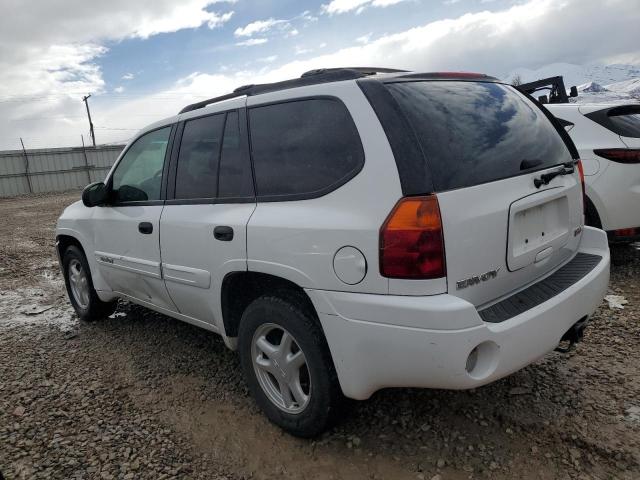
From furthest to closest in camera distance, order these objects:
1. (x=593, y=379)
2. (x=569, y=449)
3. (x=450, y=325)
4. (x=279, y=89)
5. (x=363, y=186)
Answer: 1. (x=593, y=379)
2. (x=279, y=89)
3. (x=569, y=449)
4. (x=363, y=186)
5. (x=450, y=325)

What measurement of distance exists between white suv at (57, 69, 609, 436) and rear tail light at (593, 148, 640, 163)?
1.88 m

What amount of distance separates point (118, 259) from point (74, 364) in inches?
35.1

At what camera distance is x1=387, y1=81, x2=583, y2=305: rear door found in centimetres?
196

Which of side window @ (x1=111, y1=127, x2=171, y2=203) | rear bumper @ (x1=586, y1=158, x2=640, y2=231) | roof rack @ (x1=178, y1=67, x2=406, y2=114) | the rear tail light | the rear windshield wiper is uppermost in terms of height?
roof rack @ (x1=178, y1=67, x2=406, y2=114)

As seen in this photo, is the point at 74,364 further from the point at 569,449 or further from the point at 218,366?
the point at 569,449

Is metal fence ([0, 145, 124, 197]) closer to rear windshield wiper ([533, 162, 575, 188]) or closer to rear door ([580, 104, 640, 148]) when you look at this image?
rear door ([580, 104, 640, 148])

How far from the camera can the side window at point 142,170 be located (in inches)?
129

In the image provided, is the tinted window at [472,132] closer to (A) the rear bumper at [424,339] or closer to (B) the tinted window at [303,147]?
(B) the tinted window at [303,147]

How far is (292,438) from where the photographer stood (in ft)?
8.27

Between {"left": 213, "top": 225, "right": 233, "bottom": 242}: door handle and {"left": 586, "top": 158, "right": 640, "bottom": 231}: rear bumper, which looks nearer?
{"left": 213, "top": 225, "right": 233, "bottom": 242}: door handle

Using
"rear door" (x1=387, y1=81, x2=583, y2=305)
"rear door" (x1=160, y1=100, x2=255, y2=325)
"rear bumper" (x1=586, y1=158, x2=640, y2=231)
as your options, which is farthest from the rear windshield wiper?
"rear bumper" (x1=586, y1=158, x2=640, y2=231)

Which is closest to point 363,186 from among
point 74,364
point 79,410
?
point 79,410

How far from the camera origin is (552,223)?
2.44 meters

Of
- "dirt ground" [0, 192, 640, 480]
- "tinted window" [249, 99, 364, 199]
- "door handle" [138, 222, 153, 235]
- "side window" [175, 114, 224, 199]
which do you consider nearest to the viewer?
"tinted window" [249, 99, 364, 199]
